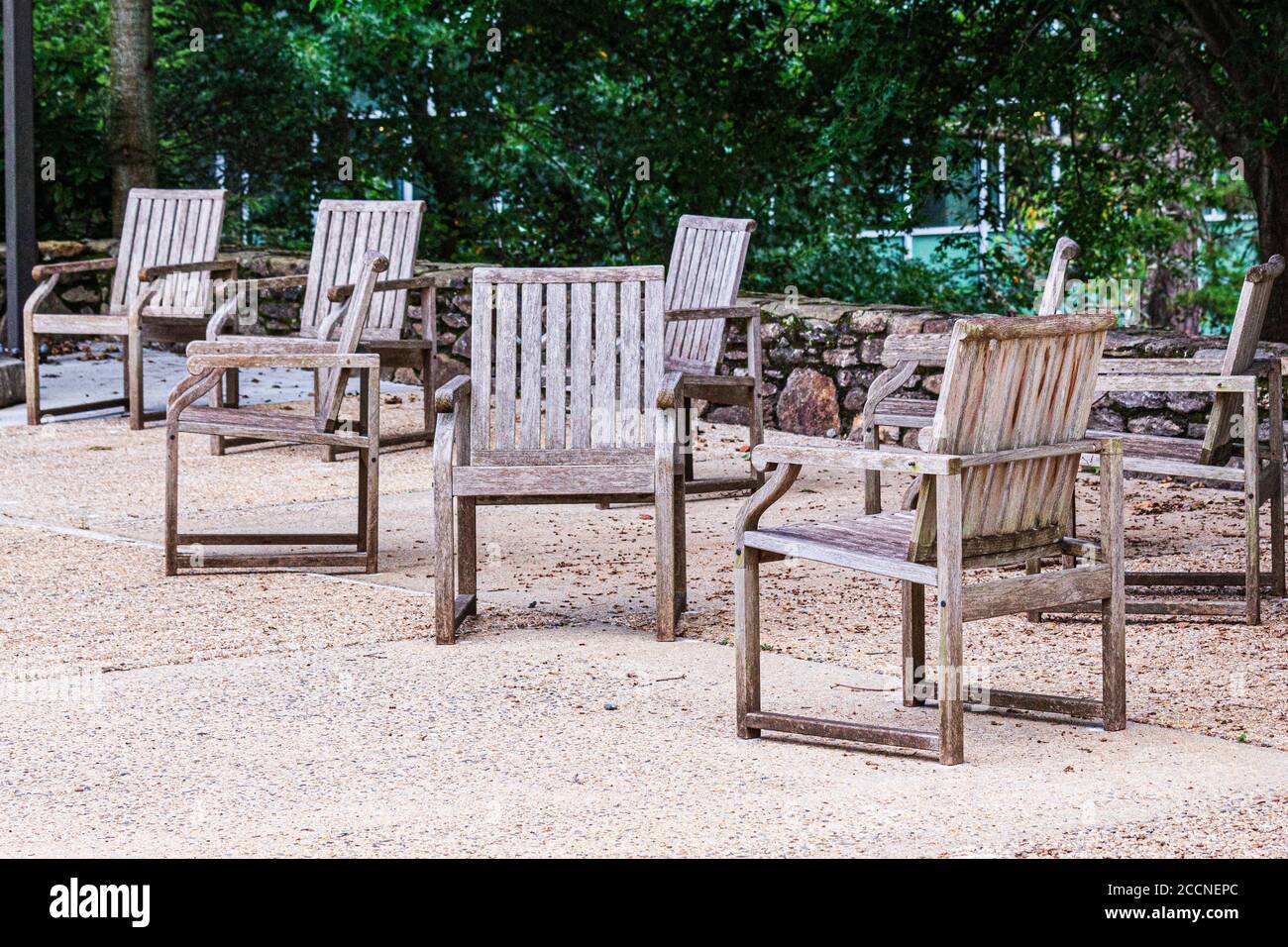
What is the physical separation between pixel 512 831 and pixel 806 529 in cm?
109

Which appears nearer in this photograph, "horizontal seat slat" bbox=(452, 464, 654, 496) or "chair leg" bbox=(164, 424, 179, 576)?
"horizontal seat slat" bbox=(452, 464, 654, 496)

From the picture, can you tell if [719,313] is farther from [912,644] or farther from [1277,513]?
[912,644]

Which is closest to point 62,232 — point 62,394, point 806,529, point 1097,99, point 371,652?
point 62,394

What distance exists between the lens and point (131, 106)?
12578 millimetres

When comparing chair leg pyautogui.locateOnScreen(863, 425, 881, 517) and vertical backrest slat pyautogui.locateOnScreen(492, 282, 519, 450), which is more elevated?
vertical backrest slat pyautogui.locateOnScreen(492, 282, 519, 450)

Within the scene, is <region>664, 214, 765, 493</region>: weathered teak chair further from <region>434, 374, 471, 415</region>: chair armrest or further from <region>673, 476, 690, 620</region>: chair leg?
<region>434, 374, 471, 415</region>: chair armrest

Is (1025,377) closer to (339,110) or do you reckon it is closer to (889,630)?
(889,630)

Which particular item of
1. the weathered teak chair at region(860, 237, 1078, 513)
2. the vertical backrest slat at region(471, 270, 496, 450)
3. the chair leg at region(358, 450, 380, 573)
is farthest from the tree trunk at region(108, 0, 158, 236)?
the vertical backrest slat at region(471, 270, 496, 450)

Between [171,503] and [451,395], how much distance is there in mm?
1350

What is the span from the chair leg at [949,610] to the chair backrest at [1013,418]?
2.7 inches

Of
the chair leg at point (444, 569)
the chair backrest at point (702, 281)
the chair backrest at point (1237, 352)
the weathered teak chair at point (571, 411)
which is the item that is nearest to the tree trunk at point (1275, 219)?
the chair backrest at point (702, 281)

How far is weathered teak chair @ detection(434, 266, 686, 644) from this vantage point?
501 cm

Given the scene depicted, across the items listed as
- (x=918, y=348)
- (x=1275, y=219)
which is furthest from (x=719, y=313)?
(x=1275, y=219)

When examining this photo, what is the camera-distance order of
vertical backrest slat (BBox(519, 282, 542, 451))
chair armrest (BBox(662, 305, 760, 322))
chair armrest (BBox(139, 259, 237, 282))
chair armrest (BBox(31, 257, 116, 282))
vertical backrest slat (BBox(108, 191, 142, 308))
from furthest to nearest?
vertical backrest slat (BBox(108, 191, 142, 308)) → chair armrest (BBox(31, 257, 116, 282)) → chair armrest (BBox(139, 259, 237, 282)) → chair armrest (BBox(662, 305, 760, 322)) → vertical backrest slat (BBox(519, 282, 542, 451))
